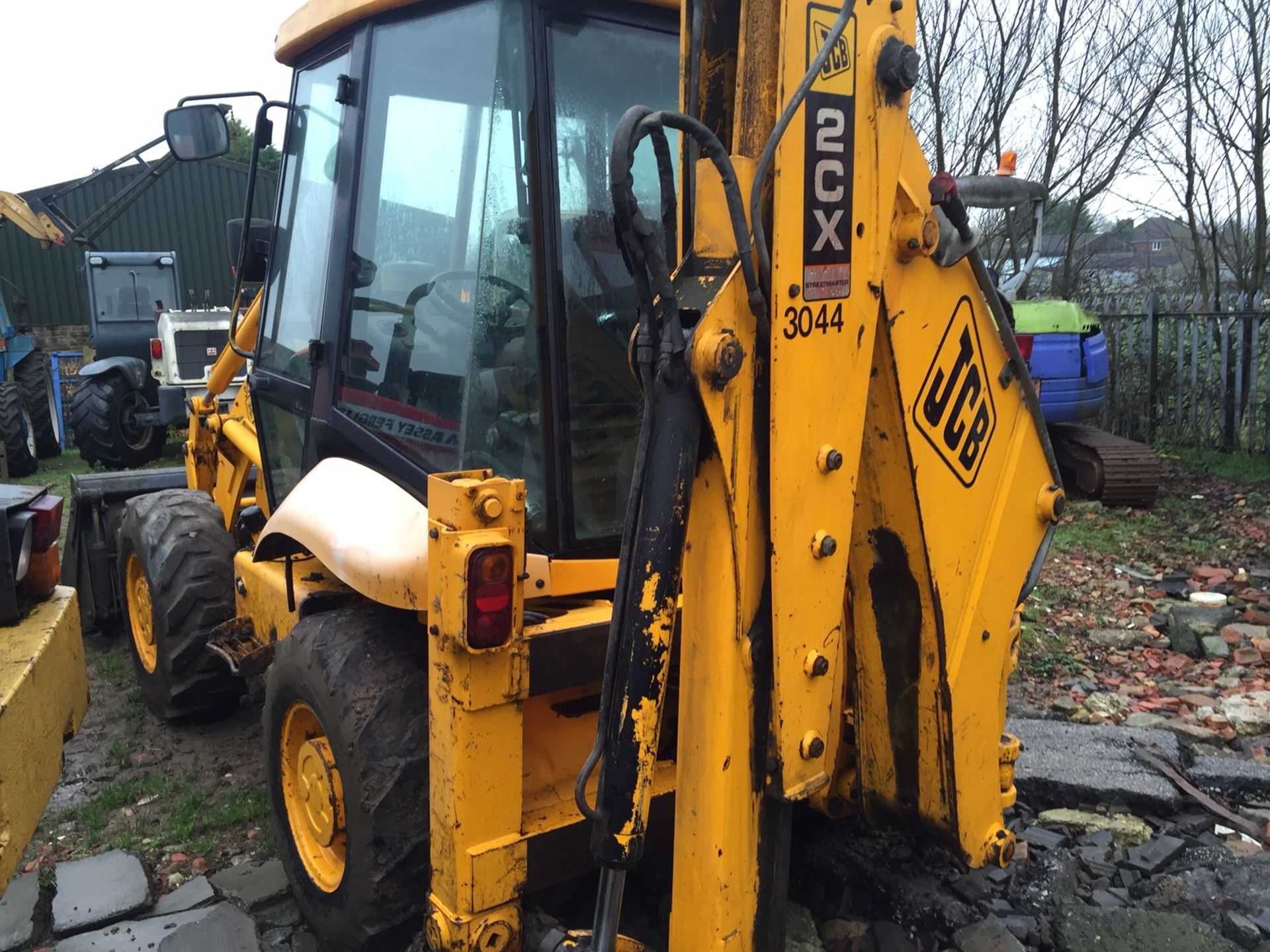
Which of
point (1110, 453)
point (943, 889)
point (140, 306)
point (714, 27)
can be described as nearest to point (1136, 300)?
point (1110, 453)

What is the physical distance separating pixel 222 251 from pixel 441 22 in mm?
21812

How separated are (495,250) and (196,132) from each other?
1616mm

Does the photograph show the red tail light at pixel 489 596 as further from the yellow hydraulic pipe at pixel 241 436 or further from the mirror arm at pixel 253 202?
the yellow hydraulic pipe at pixel 241 436

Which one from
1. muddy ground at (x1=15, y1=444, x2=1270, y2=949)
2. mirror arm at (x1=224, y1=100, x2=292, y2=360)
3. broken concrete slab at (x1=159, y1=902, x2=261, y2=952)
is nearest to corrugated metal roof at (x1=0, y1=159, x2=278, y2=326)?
muddy ground at (x1=15, y1=444, x2=1270, y2=949)

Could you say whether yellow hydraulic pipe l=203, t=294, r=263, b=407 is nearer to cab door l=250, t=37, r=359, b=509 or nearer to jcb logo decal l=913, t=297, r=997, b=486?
cab door l=250, t=37, r=359, b=509

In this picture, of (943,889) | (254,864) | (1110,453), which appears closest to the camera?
(943,889)

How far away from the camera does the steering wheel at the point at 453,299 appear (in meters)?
2.37

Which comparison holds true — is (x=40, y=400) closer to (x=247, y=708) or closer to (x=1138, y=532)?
(x=247, y=708)

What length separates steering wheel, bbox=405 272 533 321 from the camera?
2.37 metres

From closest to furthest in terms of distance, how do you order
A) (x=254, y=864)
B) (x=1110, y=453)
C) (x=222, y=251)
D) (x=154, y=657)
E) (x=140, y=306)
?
(x=254, y=864)
(x=154, y=657)
(x=1110, y=453)
(x=140, y=306)
(x=222, y=251)

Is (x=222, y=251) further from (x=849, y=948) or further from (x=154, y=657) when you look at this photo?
(x=849, y=948)

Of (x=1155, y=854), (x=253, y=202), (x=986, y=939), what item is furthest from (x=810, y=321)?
(x=253, y=202)

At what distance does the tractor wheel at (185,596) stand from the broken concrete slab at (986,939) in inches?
114

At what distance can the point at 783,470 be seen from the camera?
172cm
